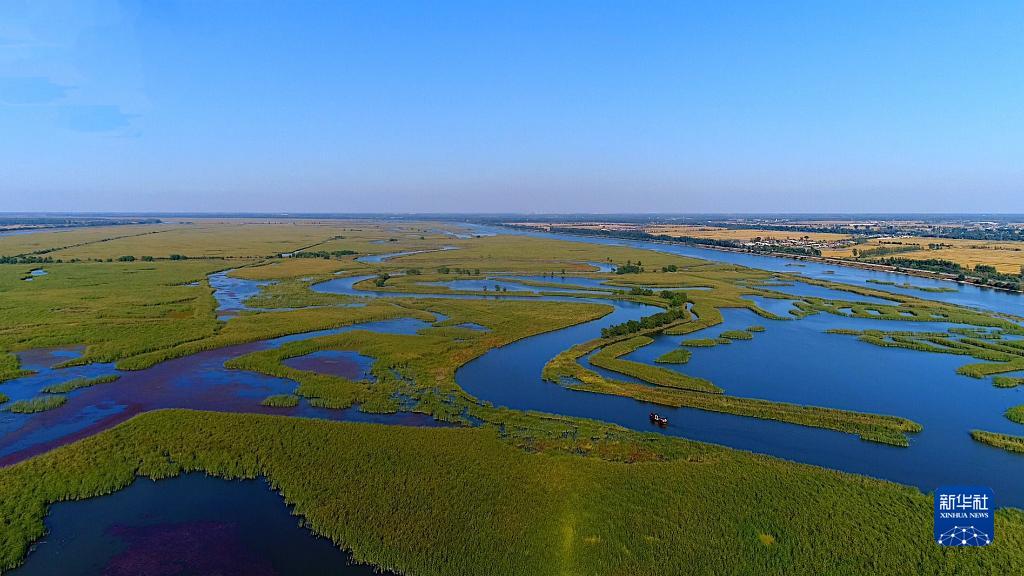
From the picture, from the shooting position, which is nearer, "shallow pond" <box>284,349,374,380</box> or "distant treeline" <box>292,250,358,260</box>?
"shallow pond" <box>284,349,374,380</box>

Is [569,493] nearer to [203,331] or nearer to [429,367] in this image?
[429,367]

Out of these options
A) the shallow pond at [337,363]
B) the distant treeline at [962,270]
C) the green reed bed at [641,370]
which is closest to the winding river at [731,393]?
the shallow pond at [337,363]

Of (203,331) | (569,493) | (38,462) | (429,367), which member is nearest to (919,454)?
(569,493)

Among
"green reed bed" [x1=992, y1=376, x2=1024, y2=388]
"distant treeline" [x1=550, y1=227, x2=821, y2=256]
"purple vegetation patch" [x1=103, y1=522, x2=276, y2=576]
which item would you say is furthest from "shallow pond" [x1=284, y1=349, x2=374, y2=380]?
"distant treeline" [x1=550, y1=227, x2=821, y2=256]

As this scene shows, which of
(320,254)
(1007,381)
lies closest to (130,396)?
(1007,381)

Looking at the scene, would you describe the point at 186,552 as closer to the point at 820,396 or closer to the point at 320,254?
the point at 820,396

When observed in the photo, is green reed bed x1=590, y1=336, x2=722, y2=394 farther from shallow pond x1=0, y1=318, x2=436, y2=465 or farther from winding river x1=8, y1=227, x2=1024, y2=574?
shallow pond x1=0, y1=318, x2=436, y2=465

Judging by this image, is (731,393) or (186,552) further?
(731,393)

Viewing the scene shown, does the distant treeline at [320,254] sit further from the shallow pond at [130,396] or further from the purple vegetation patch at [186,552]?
the purple vegetation patch at [186,552]
